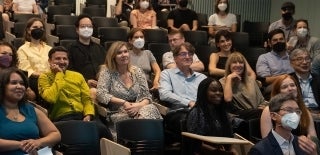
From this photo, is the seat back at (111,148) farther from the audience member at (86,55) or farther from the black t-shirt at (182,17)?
the black t-shirt at (182,17)

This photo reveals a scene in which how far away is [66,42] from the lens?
7449mm

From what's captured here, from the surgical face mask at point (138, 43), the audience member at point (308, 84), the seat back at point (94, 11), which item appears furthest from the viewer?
the seat back at point (94, 11)

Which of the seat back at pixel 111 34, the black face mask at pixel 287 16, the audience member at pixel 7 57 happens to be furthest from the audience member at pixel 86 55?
the black face mask at pixel 287 16

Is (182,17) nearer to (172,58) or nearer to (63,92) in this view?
(172,58)

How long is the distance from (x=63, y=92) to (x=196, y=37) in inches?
139

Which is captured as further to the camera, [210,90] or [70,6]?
[70,6]

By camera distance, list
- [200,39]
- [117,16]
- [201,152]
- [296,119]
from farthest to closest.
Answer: [117,16] → [200,39] → [201,152] → [296,119]

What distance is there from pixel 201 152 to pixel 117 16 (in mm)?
5312

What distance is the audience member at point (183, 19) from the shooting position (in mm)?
9773

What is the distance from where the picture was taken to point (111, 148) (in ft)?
16.7

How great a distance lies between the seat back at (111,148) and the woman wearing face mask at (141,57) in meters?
1.99

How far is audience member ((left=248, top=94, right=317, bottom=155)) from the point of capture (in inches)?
168

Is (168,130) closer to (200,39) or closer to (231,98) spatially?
(231,98)

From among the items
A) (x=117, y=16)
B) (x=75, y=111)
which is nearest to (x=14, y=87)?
(x=75, y=111)
